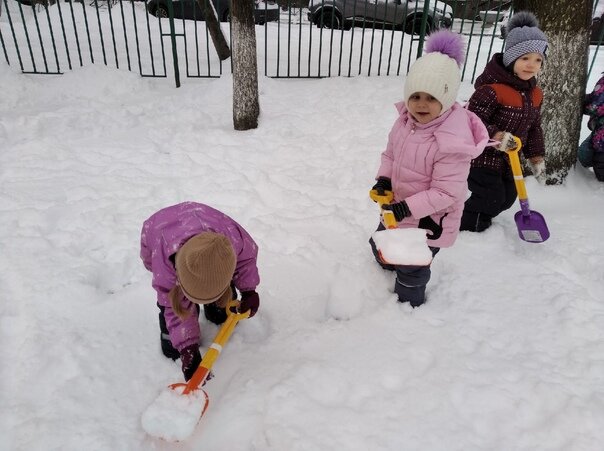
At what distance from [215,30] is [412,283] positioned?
569 centimetres

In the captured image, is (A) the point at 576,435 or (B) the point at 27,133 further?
(B) the point at 27,133

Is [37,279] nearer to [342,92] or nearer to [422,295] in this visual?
[422,295]

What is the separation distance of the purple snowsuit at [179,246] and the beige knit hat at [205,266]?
0.49 ft

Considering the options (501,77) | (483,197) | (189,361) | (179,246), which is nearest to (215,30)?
(501,77)

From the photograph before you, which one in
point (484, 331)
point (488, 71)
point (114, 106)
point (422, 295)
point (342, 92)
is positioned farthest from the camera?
point (342, 92)

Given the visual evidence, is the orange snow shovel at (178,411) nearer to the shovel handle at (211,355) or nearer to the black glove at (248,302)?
the shovel handle at (211,355)

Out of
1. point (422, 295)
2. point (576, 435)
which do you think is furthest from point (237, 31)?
point (576, 435)

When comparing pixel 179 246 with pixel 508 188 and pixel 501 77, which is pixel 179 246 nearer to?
pixel 501 77

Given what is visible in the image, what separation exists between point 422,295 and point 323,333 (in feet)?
1.96

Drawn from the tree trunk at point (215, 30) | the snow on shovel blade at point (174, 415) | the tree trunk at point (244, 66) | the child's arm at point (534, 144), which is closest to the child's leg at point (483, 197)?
the child's arm at point (534, 144)

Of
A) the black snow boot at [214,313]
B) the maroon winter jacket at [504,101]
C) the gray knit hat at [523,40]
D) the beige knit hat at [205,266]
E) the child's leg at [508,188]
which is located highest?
the gray knit hat at [523,40]

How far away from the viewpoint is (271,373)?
7.07 feet

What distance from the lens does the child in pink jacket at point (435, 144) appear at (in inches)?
79.2

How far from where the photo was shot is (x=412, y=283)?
7.98 feet
